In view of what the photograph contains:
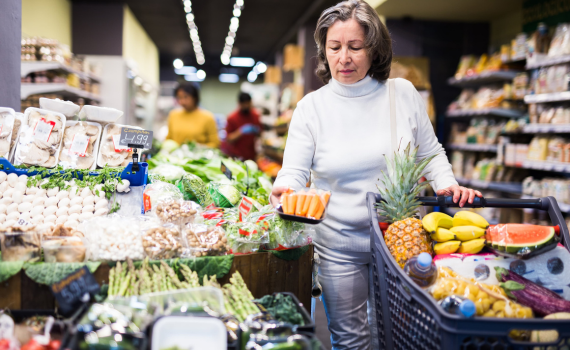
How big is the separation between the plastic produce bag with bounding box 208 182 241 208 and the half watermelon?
4.47ft

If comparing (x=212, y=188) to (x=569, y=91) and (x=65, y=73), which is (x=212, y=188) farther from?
(x=65, y=73)

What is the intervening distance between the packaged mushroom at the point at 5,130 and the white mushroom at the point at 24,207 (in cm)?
33

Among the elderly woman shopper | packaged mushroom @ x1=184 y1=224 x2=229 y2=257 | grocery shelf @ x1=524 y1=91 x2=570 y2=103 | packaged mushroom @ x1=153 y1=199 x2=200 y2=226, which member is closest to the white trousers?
the elderly woman shopper

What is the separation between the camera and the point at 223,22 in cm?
1107

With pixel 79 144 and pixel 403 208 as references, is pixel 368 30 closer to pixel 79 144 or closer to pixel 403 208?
pixel 403 208

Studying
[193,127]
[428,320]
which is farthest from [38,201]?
[193,127]

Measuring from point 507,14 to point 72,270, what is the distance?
6.69m

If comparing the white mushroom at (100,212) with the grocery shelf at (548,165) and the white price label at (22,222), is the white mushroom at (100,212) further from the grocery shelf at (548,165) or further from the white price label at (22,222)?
the grocery shelf at (548,165)

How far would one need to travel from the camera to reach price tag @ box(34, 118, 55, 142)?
6.70 ft

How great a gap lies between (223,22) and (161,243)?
10451mm

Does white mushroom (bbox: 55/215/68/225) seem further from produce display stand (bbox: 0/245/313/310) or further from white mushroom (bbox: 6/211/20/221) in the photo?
produce display stand (bbox: 0/245/313/310)

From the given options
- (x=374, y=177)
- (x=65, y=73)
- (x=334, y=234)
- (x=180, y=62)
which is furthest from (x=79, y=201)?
(x=180, y=62)

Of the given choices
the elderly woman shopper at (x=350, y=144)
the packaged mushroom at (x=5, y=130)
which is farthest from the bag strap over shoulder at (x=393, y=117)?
the packaged mushroom at (x=5, y=130)

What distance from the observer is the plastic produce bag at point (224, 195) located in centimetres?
240
